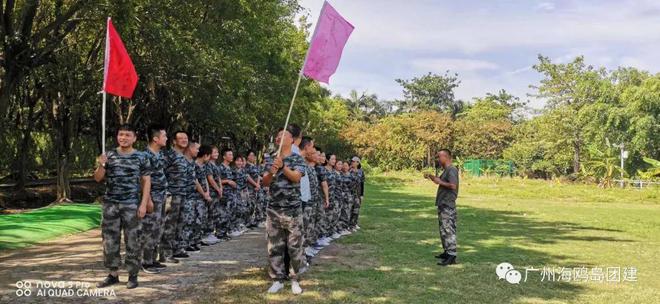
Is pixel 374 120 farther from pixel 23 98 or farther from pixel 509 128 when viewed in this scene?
pixel 23 98

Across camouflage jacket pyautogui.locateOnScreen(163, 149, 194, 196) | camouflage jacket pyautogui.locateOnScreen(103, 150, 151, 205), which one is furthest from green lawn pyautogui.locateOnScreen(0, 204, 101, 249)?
camouflage jacket pyautogui.locateOnScreen(103, 150, 151, 205)

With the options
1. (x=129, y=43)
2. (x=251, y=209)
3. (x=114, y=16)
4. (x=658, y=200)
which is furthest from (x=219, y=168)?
(x=658, y=200)

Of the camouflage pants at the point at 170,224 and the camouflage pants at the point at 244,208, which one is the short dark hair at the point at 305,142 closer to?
the camouflage pants at the point at 170,224

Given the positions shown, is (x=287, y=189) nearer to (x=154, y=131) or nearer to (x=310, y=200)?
(x=310, y=200)

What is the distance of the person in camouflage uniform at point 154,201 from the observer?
639cm

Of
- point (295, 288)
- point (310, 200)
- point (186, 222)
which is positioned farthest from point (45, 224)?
point (295, 288)

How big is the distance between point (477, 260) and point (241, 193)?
4.87 meters

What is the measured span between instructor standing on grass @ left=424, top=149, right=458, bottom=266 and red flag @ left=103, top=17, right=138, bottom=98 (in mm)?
4318

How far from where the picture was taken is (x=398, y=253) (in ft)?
28.7

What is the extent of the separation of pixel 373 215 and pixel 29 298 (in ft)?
36.0

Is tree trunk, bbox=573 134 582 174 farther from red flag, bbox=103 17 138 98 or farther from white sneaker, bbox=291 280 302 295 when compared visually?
red flag, bbox=103 17 138 98

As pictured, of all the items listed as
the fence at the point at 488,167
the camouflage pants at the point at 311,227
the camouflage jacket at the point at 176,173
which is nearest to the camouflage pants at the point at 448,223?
the camouflage pants at the point at 311,227

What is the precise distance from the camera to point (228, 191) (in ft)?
32.6

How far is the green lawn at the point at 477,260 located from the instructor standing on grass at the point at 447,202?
302 mm
